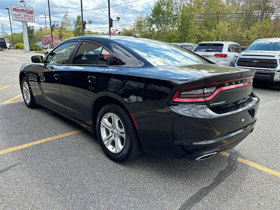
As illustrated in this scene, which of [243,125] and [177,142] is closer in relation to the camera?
[177,142]

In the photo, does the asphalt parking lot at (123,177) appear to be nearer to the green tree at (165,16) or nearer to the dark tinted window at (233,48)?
the dark tinted window at (233,48)

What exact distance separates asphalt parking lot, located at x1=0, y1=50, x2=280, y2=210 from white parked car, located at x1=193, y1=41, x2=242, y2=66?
664 cm

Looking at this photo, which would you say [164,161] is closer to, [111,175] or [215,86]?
[111,175]

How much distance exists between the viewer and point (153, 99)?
7.07 feet

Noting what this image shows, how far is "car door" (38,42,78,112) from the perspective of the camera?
11.8 feet

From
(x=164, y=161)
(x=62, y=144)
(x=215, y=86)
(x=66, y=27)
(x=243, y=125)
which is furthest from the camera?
(x=66, y=27)

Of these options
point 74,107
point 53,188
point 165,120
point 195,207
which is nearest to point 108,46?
point 74,107

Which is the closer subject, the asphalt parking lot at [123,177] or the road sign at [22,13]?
the asphalt parking lot at [123,177]

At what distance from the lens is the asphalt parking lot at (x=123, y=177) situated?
6.79 ft

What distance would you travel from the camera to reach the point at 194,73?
2203mm

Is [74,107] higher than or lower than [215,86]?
lower

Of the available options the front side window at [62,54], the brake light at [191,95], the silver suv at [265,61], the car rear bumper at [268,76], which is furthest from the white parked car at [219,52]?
the brake light at [191,95]

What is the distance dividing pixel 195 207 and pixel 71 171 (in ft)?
4.64

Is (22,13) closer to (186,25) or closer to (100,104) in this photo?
(186,25)
